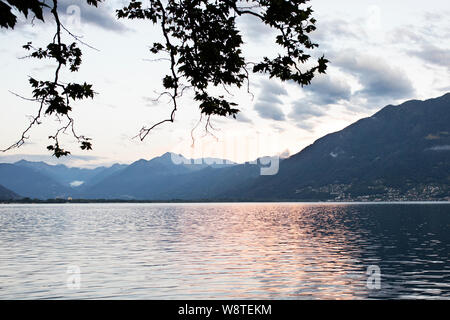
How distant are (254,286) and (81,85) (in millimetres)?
25621

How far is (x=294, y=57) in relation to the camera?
1669 centimetres

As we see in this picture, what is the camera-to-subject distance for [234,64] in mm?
16609

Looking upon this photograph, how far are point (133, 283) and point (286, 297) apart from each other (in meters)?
13.1

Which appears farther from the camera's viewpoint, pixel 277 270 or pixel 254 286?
pixel 277 270

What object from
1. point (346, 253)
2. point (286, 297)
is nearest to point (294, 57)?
point (286, 297)
